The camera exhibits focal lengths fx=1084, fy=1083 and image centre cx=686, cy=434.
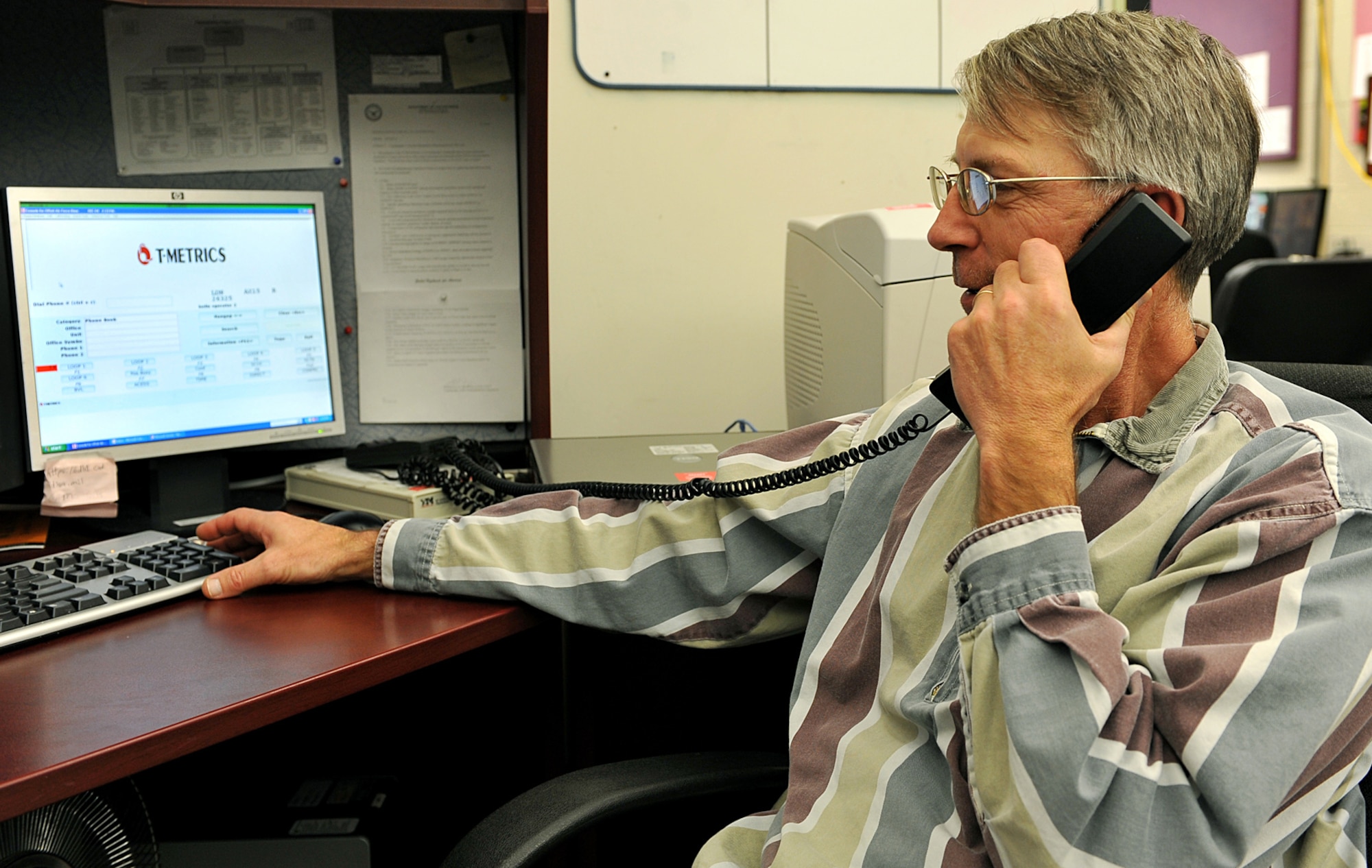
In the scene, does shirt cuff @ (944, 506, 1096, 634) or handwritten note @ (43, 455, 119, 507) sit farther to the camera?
handwritten note @ (43, 455, 119, 507)

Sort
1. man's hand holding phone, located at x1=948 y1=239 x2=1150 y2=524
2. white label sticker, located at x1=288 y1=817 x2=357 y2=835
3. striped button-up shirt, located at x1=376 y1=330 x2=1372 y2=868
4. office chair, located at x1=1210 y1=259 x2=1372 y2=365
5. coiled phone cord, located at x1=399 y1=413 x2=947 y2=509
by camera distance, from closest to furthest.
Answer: striped button-up shirt, located at x1=376 y1=330 x2=1372 y2=868 → man's hand holding phone, located at x1=948 y1=239 x2=1150 y2=524 → coiled phone cord, located at x1=399 y1=413 x2=947 y2=509 → white label sticker, located at x1=288 y1=817 x2=357 y2=835 → office chair, located at x1=1210 y1=259 x2=1372 y2=365

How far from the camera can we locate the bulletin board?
369cm

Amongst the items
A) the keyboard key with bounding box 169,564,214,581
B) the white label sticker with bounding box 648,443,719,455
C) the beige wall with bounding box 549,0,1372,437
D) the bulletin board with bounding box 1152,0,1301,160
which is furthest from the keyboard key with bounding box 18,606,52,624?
the bulletin board with bounding box 1152,0,1301,160

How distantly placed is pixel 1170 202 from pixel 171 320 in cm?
103

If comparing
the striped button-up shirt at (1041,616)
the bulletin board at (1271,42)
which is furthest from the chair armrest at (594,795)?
the bulletin board at (1271,42)

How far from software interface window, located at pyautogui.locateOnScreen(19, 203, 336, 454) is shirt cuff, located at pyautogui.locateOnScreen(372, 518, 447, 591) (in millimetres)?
424

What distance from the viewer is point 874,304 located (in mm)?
1155

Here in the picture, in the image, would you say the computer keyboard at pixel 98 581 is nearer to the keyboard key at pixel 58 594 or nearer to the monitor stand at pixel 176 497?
the keyboard key at pixel 58 594

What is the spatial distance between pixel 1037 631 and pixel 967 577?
65 mm

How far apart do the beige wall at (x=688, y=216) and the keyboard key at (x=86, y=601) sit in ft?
2.62

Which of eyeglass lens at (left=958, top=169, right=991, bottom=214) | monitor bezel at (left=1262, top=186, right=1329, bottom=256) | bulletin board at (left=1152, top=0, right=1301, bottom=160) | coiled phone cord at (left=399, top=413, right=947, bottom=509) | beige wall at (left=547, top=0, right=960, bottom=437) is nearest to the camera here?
eyeglass lens at (left=958, top=169, right=991, bottom=214)

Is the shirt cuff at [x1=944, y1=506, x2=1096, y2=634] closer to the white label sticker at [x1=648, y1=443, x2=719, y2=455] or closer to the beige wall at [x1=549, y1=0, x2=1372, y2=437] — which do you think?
Answer: the white label sticker at [x1=648, y1=443, x2=719, y2=455]

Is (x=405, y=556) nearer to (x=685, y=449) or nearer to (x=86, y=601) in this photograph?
(x=86, y=601)

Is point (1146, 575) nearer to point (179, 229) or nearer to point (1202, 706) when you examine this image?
point (1202, 706)
